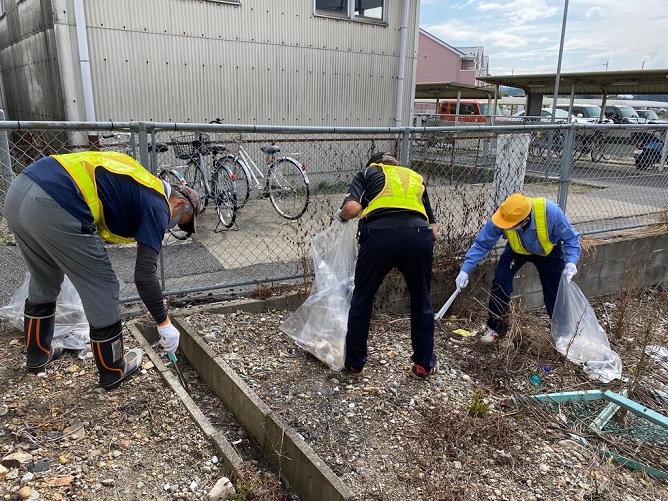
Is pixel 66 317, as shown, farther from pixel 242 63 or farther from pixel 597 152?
pixel 597 152

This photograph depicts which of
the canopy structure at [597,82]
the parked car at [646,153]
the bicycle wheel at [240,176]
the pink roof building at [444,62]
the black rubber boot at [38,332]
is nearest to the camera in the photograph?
the black rubber boot at [38,332]

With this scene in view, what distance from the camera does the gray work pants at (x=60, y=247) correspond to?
244 cm

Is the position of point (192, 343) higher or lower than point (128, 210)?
lower

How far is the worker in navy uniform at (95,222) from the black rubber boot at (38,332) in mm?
213

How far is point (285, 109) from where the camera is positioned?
8539 millimetres

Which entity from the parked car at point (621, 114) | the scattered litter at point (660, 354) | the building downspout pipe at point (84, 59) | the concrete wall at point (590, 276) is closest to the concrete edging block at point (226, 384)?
the concrete wall at point (590, 276)

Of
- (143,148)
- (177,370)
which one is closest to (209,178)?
(143,148)

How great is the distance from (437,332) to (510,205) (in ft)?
4.17

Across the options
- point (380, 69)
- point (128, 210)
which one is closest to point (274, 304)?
point (128, 210)

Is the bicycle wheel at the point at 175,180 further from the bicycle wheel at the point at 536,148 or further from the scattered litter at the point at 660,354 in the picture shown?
the bicycle wheel at the point at 536,148

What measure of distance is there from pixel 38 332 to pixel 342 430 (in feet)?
6.02

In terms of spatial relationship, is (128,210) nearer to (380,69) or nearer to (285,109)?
(285,109)

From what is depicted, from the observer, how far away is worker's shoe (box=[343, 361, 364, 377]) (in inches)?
128

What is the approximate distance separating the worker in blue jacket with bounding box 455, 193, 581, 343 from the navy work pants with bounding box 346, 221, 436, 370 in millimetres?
879
